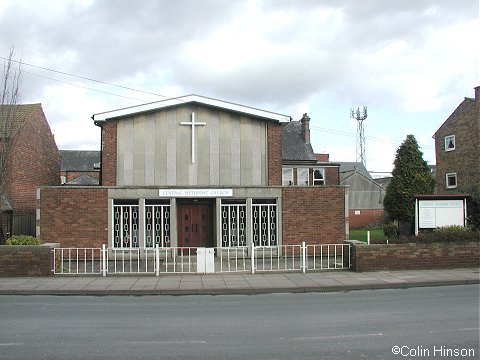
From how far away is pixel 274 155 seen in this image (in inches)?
838

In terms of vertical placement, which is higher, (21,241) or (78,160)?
(78,160)

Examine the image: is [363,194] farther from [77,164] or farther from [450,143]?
[77,164]

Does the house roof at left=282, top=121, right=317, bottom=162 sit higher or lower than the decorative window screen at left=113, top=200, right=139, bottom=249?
higher

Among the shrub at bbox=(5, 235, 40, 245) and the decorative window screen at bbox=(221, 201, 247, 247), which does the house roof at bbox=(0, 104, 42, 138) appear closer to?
the shrub at bbox=(5, 235, 40, 245)

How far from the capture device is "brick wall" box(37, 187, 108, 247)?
64.1 feet

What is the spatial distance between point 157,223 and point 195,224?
1630 mm

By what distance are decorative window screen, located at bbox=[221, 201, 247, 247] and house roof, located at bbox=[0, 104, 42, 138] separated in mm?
9193

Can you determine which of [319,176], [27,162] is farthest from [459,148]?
[27,162]

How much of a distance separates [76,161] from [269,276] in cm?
4343

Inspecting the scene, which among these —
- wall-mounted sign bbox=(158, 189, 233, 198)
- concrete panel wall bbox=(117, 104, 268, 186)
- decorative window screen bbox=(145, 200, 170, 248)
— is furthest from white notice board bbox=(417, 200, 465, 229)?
decorative window screen bbox=(145, 200, 170, 248)

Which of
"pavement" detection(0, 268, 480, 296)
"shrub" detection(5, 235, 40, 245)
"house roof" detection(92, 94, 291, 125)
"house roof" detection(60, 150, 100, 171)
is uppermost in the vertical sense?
"house roof" detection(60, 150, 100, 171)

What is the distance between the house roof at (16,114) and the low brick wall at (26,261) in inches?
248

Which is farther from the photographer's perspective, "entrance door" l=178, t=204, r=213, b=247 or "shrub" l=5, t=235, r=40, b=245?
"entrance door" l=178, t=204, r=213, b=247

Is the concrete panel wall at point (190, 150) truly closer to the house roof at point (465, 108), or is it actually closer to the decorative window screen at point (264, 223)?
the decorative window screen at point (264, 223)
